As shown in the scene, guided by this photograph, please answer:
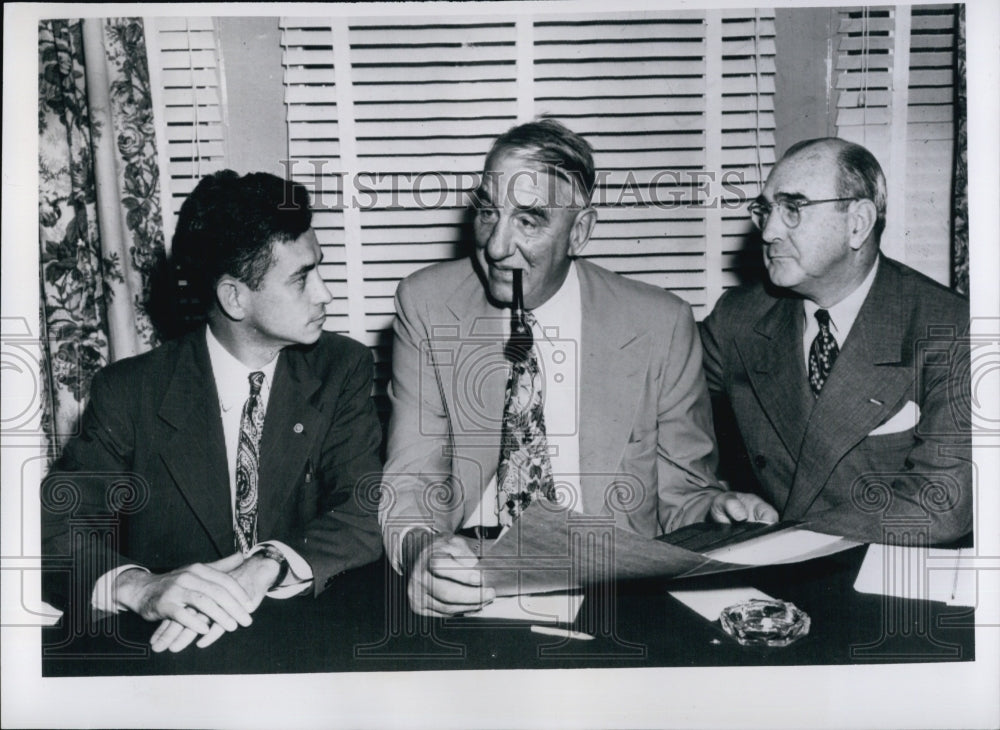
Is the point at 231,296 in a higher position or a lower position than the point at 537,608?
higher

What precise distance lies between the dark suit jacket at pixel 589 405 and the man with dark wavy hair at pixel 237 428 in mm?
106

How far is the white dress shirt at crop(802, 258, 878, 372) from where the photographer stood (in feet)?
5.78

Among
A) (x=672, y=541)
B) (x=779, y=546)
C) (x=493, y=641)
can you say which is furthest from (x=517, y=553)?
(x=779, y=546)

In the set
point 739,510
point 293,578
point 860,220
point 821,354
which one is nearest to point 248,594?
point 293,578

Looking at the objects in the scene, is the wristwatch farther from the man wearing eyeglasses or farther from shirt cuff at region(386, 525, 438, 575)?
the man wearing eyeglasses

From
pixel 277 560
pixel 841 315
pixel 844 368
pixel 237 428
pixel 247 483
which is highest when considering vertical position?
pixel 841 315

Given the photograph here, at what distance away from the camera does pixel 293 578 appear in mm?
1562

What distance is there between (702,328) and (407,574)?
0.80 meters

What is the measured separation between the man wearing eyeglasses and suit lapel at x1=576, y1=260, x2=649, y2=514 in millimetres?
204

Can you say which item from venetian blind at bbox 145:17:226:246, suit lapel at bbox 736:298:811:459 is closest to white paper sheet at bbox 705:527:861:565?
suit lapel at bbox 736:298:811:459

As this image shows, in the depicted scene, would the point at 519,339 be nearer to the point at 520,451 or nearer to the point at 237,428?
the point at 520,451

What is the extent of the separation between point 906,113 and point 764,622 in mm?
1132

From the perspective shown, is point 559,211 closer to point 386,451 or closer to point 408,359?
point 408,359

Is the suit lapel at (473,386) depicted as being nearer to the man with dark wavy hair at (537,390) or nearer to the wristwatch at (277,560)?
the man with dark wavy hair at (537,390)
